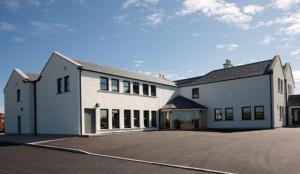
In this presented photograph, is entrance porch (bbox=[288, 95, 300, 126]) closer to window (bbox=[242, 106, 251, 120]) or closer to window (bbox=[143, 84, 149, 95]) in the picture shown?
window (bbox=[242, 106, 251, 120])

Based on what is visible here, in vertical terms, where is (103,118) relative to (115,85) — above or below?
below

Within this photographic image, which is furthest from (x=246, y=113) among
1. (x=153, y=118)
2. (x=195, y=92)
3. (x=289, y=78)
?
(x=289, y=78)

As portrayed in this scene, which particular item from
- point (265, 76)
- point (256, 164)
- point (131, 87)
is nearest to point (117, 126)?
point (131, 87)

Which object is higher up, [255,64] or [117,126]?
[255,64]

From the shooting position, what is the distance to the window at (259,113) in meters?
31.6

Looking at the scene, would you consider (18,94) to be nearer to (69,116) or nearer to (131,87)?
(69,116)

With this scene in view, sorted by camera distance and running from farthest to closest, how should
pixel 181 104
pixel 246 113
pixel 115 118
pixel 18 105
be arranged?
pixel 181 104 → pixel 18 105 → pixel 246 113 → pixel 115 118

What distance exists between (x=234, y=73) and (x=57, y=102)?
773 inches

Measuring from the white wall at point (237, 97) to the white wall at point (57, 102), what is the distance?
655 inches

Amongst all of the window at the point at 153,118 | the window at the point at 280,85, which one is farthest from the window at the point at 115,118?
the window at the point at 280,85

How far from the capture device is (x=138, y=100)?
106 feet

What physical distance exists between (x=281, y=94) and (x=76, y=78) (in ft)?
76.3

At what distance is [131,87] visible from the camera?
31484mm

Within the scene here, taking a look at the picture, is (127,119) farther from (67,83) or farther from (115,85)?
(67,83)
